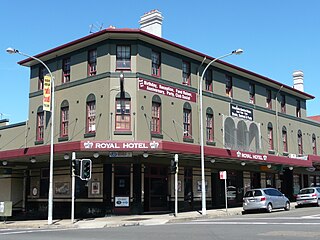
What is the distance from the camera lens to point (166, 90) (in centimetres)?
2906

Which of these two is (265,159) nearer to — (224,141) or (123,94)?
(224,141)

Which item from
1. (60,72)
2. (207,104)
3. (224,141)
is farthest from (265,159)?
(60,72)

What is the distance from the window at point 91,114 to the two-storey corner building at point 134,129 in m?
0.06

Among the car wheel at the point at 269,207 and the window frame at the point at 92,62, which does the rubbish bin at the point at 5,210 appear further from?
the car wheel at the point at 269,207

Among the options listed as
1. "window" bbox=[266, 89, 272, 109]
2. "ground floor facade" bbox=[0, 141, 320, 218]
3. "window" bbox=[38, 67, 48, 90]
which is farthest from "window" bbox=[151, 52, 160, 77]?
"window" bbox=[266, 89, 272, 109]

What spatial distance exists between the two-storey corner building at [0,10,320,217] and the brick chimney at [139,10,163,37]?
0.08m

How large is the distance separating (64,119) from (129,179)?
20.8 feet

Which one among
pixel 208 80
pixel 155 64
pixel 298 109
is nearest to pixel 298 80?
pixel 298 109

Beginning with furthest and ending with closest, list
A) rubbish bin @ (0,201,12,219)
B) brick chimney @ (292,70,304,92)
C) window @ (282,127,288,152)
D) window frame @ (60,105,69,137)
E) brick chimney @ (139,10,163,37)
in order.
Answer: brick chimney @ (292,70,304,92) < window @ (282,127,288,152) < brick chimney @ (139,10,163,37) < window frame @ (60,105,69,137) < rubbish bin @ (0,201,12,219)

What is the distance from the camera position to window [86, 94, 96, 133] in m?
27.8

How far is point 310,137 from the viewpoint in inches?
1807

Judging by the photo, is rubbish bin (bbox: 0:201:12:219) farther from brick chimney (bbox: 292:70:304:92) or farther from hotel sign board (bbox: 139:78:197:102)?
brick chimney (bbox: 292:70:304:92)

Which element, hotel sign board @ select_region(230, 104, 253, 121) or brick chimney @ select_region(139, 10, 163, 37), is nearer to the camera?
brick chimney @ select_region(139, 10, 163, 37)

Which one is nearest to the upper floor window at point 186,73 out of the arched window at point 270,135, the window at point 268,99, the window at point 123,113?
the window at point 123,113
